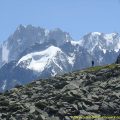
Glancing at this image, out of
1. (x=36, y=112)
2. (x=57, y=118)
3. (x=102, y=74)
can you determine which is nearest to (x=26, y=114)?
(x=36, y=112)

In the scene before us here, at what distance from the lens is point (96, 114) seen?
3888 centimetres

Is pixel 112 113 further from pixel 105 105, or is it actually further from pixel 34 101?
pixel 34 101

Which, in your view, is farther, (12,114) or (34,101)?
(34,101)

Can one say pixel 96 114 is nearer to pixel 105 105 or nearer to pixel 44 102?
pixel 105 105

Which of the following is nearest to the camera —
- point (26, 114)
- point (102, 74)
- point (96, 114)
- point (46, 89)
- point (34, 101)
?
point (96, 114)

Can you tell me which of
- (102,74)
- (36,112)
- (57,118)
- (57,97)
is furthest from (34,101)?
(102,74)

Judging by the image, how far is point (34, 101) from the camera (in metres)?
47.8

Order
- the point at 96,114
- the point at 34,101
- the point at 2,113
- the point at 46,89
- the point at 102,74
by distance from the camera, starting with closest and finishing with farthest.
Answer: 1. the point at 96,114
2. the point at 2,113
3. the point at 34,101
4. the point at 46,89
5. the point at 102,74

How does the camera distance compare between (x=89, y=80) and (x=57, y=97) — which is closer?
(x=57, y=97)

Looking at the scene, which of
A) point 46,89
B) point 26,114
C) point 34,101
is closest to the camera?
point 26,114

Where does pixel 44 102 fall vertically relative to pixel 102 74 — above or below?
below

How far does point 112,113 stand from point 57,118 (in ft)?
15.2

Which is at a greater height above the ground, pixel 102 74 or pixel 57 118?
pixel 102 74

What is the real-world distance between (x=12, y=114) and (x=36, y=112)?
7.59 ft
